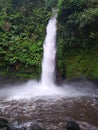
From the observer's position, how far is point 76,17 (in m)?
15.9

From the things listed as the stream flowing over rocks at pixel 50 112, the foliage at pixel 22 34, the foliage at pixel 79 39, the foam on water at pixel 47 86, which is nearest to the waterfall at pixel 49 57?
the foam on water at pixel 47 86

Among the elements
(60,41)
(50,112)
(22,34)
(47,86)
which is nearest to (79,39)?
(60,41)

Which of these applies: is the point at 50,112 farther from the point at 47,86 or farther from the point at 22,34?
the point at 22,34

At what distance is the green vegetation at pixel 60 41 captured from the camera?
15250mm

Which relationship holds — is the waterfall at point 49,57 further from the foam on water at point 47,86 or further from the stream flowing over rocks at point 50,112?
the stream flowing over rocks at point 50,112

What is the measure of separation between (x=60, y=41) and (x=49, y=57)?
1.21 meters

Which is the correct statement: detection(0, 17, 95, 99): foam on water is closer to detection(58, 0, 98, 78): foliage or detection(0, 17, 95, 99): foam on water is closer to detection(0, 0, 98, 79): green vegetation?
detection(0, 0, 98, 79): green vegetation

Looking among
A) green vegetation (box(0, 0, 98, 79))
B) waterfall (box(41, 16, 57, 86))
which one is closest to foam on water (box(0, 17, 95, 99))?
waterfall (box(41, 16, 57, 86))

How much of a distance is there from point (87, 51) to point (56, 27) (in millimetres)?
3356

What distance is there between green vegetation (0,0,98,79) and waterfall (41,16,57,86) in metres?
0.37

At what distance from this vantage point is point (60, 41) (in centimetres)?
1670

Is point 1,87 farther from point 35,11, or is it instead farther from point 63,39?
point 35,11

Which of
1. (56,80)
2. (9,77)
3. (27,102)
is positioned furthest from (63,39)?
(27,102)

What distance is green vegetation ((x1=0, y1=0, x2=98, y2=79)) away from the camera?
50.0ft
